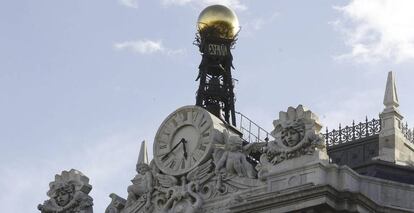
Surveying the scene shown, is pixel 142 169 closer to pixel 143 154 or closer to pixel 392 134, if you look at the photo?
pixel 143 154

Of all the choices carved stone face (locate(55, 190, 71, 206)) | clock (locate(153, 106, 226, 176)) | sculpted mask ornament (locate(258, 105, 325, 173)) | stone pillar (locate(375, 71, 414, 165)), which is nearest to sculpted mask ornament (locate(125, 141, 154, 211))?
clock (locate(153, 106, 226, 176))

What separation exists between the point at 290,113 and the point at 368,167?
14.6 ft

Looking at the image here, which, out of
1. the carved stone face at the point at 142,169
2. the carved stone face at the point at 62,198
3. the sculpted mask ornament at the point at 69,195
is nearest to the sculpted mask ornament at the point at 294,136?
the carved stone face at the point at 142,169

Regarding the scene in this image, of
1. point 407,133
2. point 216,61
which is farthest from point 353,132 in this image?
point 216,61

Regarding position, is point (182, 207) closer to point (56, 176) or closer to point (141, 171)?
point (141, 171)

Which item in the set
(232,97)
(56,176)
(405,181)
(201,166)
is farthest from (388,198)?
(232,97)

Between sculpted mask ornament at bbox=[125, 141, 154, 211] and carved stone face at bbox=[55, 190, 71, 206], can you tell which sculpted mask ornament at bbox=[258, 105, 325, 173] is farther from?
carved stone face at bbox=[55, 190, 71, 206]

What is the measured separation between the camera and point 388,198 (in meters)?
Answer: 53.2

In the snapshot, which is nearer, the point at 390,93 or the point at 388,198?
Result: the point at 388,198

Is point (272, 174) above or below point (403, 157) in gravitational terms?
below

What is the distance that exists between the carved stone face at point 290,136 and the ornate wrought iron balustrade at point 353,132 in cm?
987

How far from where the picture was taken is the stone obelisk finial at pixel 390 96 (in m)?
60.5

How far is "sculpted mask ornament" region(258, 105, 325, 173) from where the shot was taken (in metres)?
53.1

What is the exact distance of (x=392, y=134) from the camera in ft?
201
